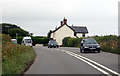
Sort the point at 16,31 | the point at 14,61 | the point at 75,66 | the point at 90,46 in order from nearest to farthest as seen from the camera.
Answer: the point at 14,61, the point at 75,66, the point at 90,46, the point at 16,31

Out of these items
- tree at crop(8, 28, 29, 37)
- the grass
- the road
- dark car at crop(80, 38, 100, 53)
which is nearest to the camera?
the grass

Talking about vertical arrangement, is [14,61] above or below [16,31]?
below

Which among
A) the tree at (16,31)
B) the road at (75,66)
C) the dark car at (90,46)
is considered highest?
the tree at (16,31)

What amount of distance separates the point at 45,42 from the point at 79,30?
Result: 24510 mm

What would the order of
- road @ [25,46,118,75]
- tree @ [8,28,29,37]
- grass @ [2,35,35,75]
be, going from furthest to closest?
tree @ [8,28,29,37], road @ [25,46,118,75], grass @ [2,35,35,75]

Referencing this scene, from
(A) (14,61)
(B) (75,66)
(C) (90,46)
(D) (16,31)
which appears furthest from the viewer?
(D) (16,31)

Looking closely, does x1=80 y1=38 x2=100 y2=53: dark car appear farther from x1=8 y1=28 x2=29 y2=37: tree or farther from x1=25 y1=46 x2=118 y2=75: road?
x1=8 y1=28 x2=29 y2=37: tree

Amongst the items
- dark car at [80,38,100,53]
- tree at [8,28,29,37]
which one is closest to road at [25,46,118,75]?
dark car at [80,38,100,53]

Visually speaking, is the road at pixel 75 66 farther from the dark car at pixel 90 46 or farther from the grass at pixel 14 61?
the dark car at pixel 90 46

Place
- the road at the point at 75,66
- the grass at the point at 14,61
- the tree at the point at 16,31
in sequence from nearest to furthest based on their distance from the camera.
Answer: the grass at the point at 14,61
the road at the point at 75,66
the tree at the point at 16,31

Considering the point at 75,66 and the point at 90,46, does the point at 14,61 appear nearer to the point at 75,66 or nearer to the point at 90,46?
the point at 75,66

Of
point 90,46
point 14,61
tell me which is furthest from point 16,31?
point 14,61

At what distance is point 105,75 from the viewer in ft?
36.4

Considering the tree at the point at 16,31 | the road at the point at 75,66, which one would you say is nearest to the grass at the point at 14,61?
the road at the point at 75,66
